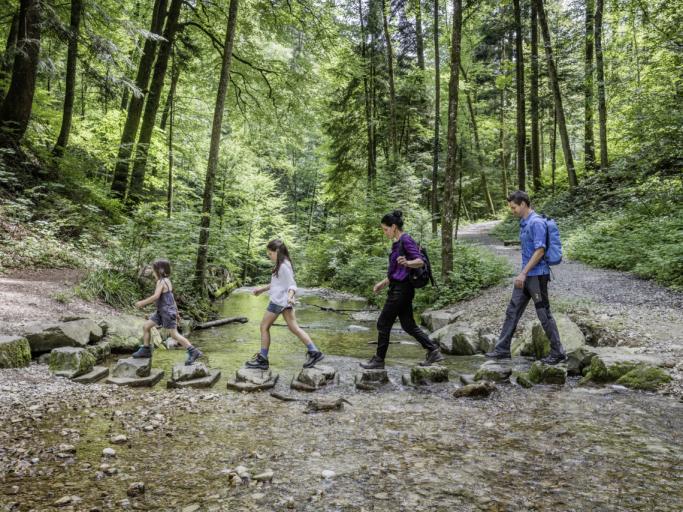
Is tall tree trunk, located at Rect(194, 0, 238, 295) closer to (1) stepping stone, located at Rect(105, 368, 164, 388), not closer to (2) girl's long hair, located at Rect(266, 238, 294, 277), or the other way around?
(2) girl's long hair, located at Rect(266, 238, 294, 277)

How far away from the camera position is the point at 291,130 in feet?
63.1

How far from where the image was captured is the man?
5.85 meters

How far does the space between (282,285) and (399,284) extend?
1.64m

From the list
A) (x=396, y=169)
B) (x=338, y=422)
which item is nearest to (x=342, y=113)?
(x=396, y=169)

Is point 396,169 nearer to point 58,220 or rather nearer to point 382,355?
point 58,220

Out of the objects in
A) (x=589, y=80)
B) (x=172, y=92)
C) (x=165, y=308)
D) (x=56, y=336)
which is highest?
(x=589, y=80)

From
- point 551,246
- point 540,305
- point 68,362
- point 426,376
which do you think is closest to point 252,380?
point 426,376

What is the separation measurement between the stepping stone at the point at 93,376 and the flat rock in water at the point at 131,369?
0.13m

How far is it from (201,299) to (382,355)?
721 centimetres

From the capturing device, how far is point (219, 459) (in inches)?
136

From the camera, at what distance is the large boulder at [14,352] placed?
5.37m

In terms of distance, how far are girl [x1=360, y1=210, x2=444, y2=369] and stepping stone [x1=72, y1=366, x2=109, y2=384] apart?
345 centimetres

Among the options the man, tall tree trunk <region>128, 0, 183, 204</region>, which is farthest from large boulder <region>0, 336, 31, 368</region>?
tall tree trunk <region>128, 0, 183, 204</region>

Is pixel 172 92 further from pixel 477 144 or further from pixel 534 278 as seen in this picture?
pixel 477 144
